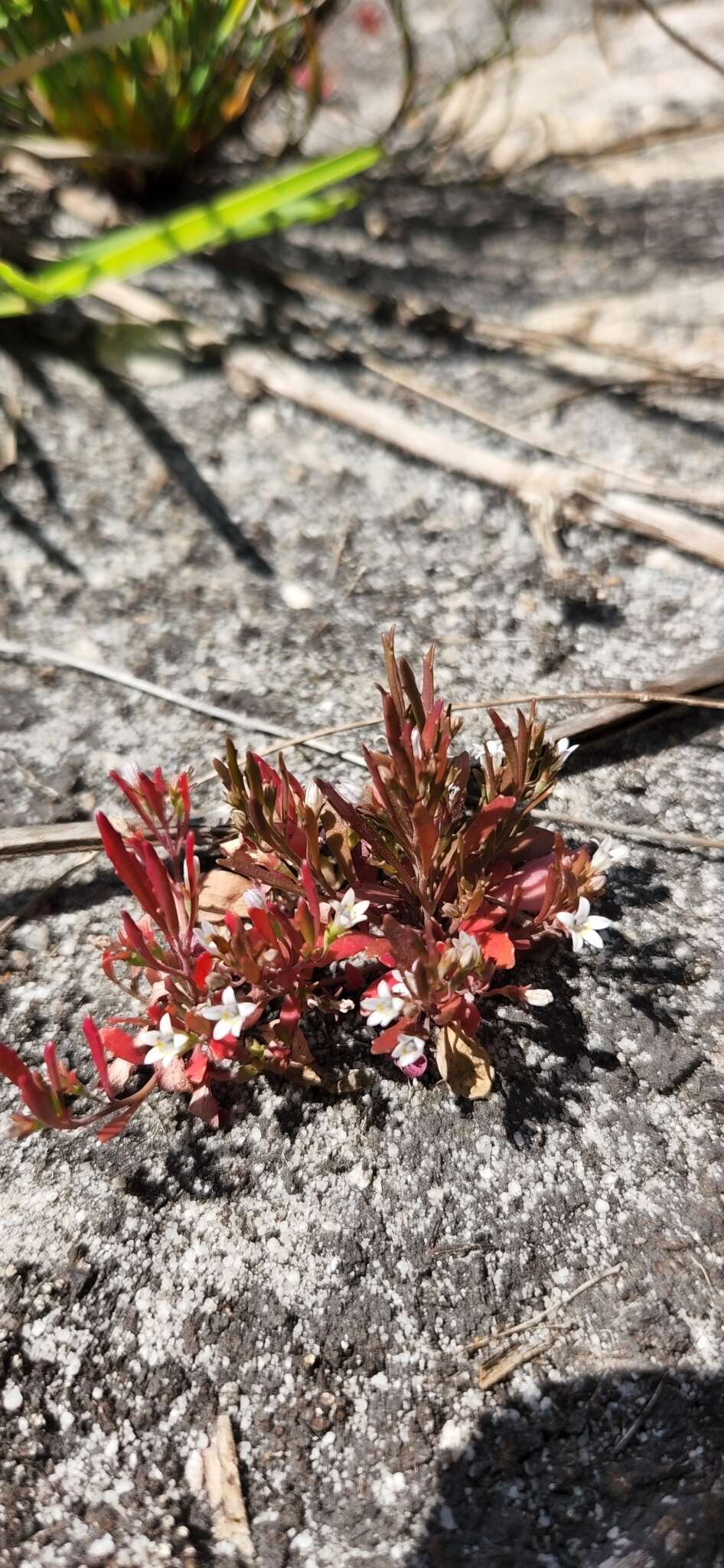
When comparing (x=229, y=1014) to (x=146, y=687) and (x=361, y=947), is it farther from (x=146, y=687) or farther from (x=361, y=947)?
(x=146, y=687)

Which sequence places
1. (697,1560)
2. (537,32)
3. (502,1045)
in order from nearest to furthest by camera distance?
(697,1560), (502,1045), (537,32)

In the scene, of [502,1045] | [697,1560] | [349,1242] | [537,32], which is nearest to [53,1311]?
[349,1242]

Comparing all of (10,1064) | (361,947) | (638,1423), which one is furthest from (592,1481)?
(10,1064)

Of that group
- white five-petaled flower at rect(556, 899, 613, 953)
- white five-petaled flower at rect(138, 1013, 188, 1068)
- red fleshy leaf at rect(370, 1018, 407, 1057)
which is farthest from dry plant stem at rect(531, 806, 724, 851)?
white five-petaled flower at rect(138, 1013, 188, 1068)

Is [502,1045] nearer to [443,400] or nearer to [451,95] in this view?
[443,400]

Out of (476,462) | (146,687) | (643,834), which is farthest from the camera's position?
(476,462)

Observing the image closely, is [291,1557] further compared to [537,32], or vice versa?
[537,32]

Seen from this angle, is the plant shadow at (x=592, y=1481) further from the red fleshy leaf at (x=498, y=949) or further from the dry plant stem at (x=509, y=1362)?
the red fleshy leaf at (x=498, y=949)
